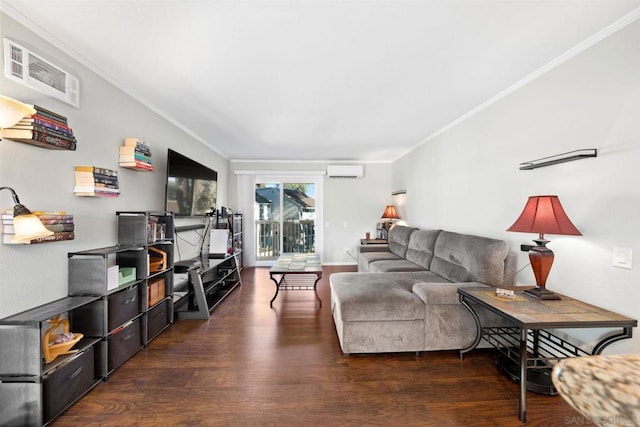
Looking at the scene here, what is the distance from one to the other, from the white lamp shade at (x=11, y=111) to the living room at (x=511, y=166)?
0.71 feet

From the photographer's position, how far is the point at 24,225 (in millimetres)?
1424

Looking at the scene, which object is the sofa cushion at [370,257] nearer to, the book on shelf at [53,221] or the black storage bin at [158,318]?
the black storage bin at [158,318]

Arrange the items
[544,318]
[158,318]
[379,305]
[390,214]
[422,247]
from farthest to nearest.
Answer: [390,214], [422,247], [158,318], [379,305], [544,318]

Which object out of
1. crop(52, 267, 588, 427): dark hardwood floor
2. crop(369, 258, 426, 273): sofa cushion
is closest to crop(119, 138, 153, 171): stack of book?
crop(52, 267, 588, 427): dark hardwood floor

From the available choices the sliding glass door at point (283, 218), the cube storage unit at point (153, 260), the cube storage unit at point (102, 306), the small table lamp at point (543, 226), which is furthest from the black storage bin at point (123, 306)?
the sliding glass door at point (283, 218)

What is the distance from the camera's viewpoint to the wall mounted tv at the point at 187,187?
118 inches

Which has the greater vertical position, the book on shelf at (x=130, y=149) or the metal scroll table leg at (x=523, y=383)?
the book on shelf at (x=130, y=149)

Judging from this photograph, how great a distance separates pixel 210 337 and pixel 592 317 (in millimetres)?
2982

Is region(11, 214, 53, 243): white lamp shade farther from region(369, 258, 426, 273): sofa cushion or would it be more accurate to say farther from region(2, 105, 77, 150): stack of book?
region(369, 258, 426, 273): sofa cushion

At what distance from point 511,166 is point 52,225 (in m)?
3.71

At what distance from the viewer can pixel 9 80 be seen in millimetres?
1557

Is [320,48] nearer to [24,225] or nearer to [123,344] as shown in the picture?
[24,225]

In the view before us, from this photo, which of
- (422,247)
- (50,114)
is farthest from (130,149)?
(422,247)

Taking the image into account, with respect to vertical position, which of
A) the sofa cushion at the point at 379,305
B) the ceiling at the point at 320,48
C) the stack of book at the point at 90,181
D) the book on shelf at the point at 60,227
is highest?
the ceiling at the point at 320,48
